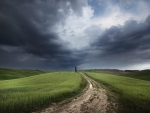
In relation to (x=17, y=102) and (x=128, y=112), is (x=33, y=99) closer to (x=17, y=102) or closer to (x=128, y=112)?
(x=17, y=102)

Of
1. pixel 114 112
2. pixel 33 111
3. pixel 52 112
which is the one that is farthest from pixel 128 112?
pixel 33 111

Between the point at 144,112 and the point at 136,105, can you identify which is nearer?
the point at 144,112

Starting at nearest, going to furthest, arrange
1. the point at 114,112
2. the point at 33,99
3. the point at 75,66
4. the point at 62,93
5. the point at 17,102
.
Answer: the point at 114,112 < the point at 17,102 < the point at 33,99 < the point at 62,93 < the point at 75,66

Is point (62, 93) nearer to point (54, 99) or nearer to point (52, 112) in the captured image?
point (54, 99)

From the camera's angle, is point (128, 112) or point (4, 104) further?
point (4, 104)

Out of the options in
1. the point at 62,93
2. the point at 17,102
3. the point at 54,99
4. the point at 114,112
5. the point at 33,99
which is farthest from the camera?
the point at 62,93

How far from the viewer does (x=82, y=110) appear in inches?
541

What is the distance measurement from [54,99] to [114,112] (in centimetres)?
886

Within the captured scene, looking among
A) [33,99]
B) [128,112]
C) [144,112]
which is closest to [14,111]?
[33,99]

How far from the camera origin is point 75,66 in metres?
180

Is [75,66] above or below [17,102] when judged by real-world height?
above

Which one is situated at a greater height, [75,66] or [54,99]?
[75,66]

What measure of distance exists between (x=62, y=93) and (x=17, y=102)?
25.9ft

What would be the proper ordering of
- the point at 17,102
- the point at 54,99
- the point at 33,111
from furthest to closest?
the point at 54,99, the point at 17,102, the point at 33,111
